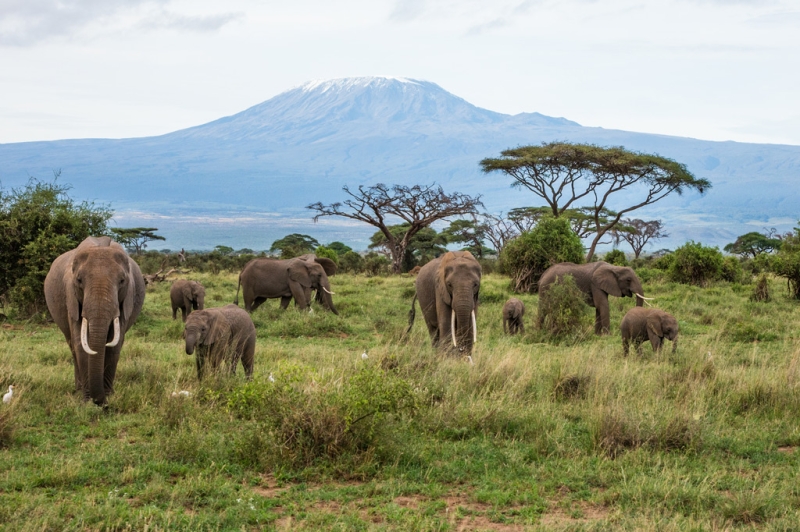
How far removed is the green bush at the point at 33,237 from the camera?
640 inches

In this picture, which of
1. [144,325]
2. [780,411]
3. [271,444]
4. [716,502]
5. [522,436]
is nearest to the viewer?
[716,502]

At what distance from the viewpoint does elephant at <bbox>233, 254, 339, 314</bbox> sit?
63.1 ft

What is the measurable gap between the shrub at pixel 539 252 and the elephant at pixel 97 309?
16.8 meters

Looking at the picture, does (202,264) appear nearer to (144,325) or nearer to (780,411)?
(144,325)

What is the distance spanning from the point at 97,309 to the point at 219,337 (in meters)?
1.78

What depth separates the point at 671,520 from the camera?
5.32 meters

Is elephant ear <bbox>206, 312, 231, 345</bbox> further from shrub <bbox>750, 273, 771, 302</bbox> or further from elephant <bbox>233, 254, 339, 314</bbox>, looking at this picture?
shrub <bbox>750, 273, 771, 302</bbox>

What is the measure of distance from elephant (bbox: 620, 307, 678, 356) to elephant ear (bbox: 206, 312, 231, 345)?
6169mm

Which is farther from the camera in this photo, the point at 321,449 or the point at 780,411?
the point at 780,411

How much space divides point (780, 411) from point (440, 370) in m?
3.62

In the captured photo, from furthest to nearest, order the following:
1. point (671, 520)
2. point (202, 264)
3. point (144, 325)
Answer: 1. point (202, 264)
2. point (144, 325)
3. point (671, 520)

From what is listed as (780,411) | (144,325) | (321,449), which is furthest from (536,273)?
(321,449)

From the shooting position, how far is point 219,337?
981 cm

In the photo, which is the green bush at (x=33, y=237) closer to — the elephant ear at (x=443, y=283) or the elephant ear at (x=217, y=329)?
the elephant ear at (x=217, y=329)
